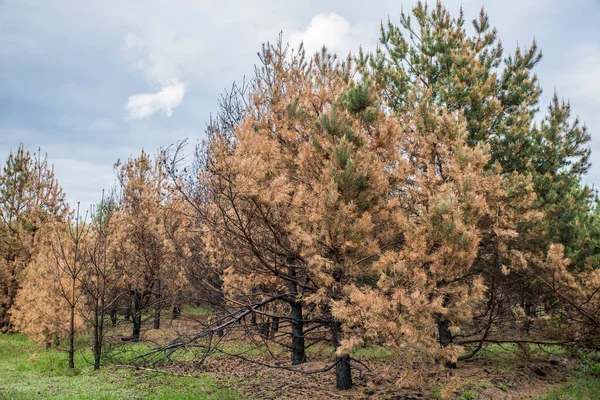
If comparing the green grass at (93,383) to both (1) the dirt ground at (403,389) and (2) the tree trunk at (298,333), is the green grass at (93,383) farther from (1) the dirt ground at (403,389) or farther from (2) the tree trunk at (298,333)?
(2) the tree trunk at (298,333)

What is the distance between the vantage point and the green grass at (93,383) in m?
7.76

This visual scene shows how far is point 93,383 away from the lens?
923cm

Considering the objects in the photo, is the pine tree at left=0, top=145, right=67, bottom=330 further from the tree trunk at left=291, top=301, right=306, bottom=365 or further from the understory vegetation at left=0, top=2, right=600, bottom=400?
the tree trunk at left=291, top=301, right=306, bottom=365

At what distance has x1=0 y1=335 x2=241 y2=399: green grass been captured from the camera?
7758mm

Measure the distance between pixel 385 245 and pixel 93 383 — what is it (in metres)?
6.96

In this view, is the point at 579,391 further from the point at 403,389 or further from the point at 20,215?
the point at 20,215

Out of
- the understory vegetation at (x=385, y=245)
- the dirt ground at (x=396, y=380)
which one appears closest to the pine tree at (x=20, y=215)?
the understory vegetation at (x=385, y=245)

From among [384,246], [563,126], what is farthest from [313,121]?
[563,126]

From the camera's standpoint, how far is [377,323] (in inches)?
220

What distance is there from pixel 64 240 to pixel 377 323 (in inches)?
482

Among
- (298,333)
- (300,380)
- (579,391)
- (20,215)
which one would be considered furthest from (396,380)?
(20,215)

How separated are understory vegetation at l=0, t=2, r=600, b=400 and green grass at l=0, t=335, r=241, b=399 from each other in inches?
3.1

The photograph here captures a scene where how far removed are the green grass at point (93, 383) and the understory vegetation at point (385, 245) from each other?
0.26 feet

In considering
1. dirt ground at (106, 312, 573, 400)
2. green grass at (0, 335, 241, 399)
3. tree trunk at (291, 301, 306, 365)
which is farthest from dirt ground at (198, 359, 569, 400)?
green grass at (0, 335, 241, 399)
